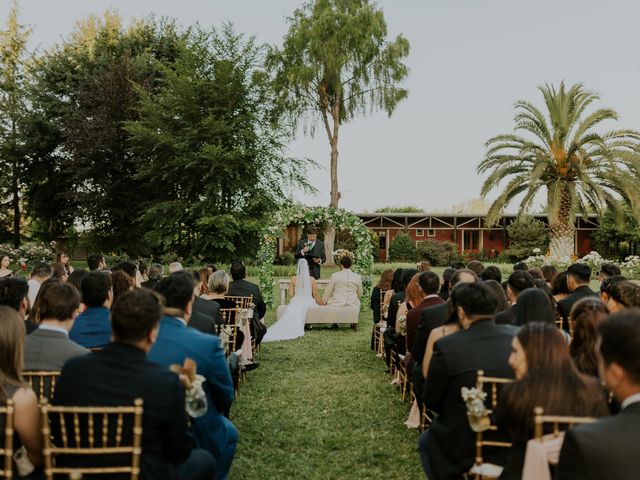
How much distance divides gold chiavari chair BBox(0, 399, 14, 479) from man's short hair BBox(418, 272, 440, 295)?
406cm

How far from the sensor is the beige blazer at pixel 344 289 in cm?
1195

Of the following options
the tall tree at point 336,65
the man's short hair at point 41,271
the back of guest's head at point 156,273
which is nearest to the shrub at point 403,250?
the tall tree at point 336,65

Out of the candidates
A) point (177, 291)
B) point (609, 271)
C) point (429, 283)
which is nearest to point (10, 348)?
point (177, 291)

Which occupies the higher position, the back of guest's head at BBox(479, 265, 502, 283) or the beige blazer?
the back of guest's head at BBox(479, 265, 502, 283)

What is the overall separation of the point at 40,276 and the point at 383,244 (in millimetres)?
37364

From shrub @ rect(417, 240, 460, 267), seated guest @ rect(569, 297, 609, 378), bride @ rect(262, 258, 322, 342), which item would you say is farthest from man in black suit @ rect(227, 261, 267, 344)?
shrub @ rect(417, 240, 460, 267)

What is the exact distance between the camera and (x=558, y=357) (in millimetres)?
2555

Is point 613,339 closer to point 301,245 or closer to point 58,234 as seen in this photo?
point 301,245

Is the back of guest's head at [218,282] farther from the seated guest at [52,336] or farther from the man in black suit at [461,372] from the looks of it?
the man in black suit at [461,372]

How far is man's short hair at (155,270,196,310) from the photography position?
3988 millimetres

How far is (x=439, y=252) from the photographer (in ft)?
127

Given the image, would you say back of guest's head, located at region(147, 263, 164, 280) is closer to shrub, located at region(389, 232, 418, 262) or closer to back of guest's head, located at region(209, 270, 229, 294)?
back of guest's head, located at region(209, 270, 229, 294)

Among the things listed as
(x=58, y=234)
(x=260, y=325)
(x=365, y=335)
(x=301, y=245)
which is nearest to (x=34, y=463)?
(x=260, y=325)

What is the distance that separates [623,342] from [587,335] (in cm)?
173
